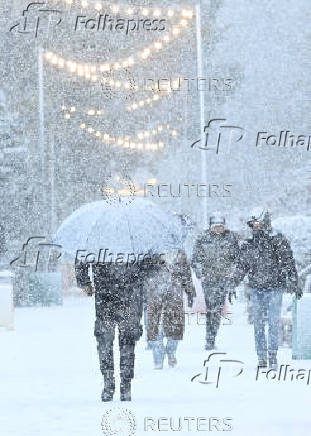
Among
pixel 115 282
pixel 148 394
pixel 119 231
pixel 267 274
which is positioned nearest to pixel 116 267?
pixel 115 282

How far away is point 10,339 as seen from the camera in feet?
60.6

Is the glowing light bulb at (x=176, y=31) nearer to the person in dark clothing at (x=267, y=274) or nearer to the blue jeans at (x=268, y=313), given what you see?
the person in dark clothing at (x=267, y=274)

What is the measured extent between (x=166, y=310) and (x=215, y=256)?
94.0 inches

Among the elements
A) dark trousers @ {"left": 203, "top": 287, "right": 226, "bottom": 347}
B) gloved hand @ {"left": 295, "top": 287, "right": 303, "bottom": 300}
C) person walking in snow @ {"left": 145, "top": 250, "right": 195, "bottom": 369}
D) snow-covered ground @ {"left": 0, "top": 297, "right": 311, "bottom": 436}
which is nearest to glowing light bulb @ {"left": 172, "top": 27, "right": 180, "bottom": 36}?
snow-covered ground @ {"left": 0, "top": 297, "right": 311, "bottom": 436}

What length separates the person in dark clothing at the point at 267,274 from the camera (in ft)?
44.5

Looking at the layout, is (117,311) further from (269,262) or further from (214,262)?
(214,262)

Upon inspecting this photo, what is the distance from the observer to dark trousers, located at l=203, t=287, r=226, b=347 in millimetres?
16281

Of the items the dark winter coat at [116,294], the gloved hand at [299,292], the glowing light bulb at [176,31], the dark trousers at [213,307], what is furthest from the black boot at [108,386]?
the glowing light bulb at [176,31]

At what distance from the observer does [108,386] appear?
11.2 m

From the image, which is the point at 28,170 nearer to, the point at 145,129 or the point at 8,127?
the point at 8,127

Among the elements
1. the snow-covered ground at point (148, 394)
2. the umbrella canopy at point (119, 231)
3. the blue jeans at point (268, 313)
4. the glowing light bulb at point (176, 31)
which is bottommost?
the snow-covered ground at point (148, 394)

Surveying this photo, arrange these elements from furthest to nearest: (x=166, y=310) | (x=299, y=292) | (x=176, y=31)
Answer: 1. (x=176, y=31)
2. (x=166, y=310)
3. (x=299, y=292)

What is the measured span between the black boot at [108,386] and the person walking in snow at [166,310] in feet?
9.02

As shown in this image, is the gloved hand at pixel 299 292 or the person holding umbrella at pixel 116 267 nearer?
the person holding umbrella at pixel 116 267
